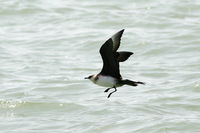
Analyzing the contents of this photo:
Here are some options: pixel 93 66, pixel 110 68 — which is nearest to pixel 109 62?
pixel 110 68

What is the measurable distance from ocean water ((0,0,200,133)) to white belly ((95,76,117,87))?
2.88 meters

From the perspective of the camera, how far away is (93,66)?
1538cm

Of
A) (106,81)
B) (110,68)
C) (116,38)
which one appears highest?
(116,38)

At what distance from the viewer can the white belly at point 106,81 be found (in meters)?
8.04

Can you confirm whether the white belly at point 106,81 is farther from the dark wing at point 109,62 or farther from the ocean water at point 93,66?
the ocean water at point 93,66

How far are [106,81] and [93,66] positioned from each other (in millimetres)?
7297

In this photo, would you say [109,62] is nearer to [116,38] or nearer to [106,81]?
[106,81]

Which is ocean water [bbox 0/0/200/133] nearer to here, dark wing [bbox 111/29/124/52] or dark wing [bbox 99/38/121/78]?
dark wing [bbox 99/38/121/78]

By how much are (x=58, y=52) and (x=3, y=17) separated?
4621 mm

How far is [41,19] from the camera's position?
20.4 meters

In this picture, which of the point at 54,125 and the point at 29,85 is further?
the point at 29,85

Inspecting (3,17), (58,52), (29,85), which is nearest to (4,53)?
(58,52)

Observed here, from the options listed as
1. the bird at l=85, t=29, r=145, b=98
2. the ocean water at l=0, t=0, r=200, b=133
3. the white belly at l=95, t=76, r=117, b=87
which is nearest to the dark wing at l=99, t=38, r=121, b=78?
the bird at l=85, t=29, r=145, b=98

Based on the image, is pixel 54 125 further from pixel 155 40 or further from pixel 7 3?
pixel 7 3
